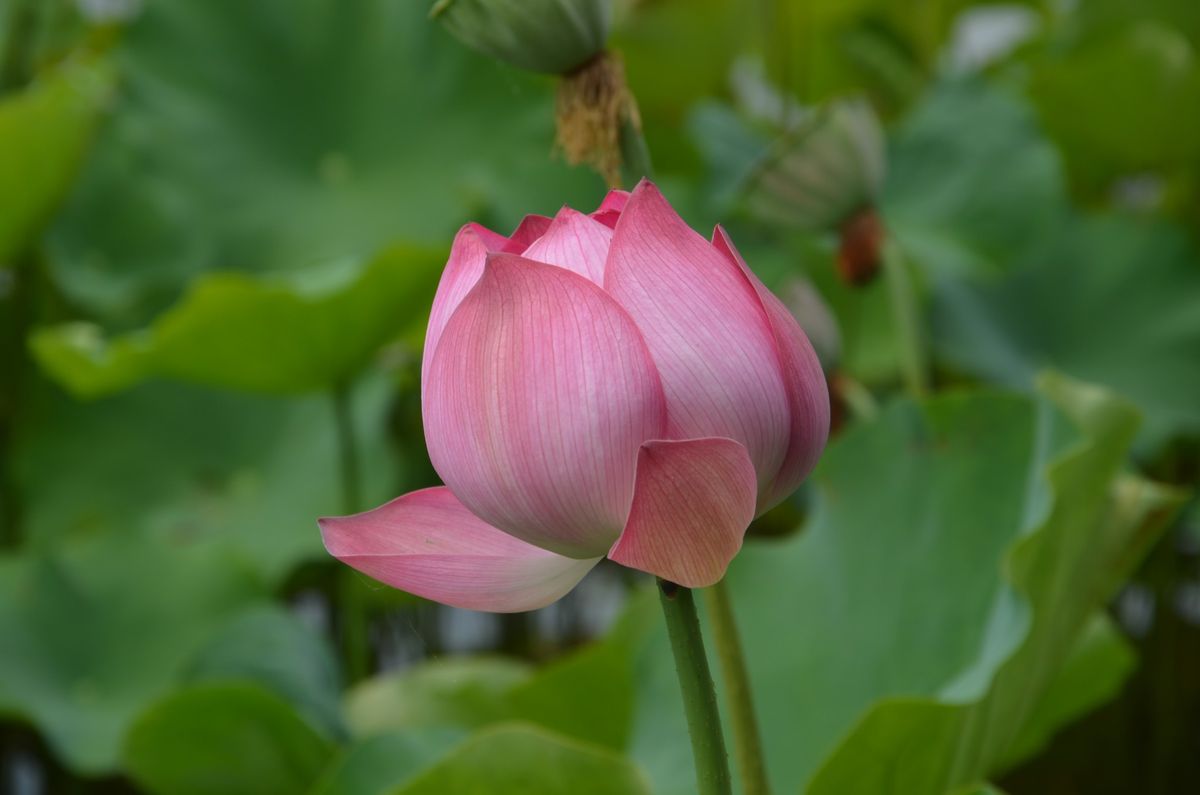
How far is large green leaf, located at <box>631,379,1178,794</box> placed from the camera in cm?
47

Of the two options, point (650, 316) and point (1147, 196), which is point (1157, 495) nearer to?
point (650, 316)

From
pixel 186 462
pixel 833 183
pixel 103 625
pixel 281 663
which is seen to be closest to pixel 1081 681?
pixel 833 183

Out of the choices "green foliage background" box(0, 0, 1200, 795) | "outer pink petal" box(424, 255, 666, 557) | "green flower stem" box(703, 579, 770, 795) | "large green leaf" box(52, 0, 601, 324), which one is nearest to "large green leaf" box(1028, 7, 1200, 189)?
"green foliage background" box(0, 0, 1200, 795)

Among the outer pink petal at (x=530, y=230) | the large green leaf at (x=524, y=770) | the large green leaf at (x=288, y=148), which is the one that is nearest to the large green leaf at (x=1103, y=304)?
the large green leaf at (x=288, y=148)

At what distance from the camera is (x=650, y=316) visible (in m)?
0.25

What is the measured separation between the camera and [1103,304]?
1.29m

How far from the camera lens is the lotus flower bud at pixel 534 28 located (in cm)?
36

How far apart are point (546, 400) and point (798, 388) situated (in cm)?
5

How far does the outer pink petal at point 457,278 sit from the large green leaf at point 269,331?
1.80 feet

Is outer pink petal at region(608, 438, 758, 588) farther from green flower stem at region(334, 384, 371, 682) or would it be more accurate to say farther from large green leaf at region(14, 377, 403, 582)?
large green leaf at region(14, 377, 403, 582)

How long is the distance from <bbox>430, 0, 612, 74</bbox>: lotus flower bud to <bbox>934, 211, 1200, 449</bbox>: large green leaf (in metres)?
0.88

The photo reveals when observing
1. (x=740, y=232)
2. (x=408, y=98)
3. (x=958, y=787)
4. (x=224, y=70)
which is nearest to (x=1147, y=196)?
(x=740, y=232)

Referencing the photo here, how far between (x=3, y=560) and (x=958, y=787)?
782mm

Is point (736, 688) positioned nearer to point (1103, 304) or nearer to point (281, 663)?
point (281, 663)
